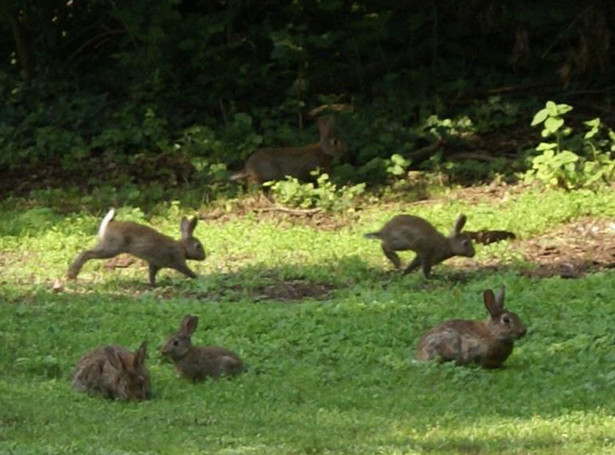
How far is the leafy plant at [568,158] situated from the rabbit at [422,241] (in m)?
2.94

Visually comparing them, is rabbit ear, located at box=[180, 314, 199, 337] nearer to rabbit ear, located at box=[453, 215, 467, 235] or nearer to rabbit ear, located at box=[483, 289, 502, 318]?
rabbit ear, located at box=[483, 289, 502, 318]

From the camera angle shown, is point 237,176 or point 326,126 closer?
point 237,176

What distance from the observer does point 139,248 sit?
48.2 feet

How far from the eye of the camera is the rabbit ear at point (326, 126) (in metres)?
19.5

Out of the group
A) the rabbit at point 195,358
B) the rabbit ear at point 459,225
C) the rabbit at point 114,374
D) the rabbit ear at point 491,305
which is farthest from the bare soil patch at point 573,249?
the rabbit at point 114,374

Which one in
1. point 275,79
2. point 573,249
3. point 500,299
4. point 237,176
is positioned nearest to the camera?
point 500,299

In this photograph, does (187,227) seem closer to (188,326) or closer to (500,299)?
(188,326)

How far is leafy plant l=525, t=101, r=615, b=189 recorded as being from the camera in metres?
17.5

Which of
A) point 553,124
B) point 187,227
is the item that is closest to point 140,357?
point 187,227

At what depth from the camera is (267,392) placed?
10.4m

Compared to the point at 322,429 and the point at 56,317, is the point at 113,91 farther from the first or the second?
the point at 322,429

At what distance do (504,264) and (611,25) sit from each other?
7.21 metres

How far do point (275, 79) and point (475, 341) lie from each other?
11.6 metres

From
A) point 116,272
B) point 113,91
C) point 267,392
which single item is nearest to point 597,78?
point 113,91
